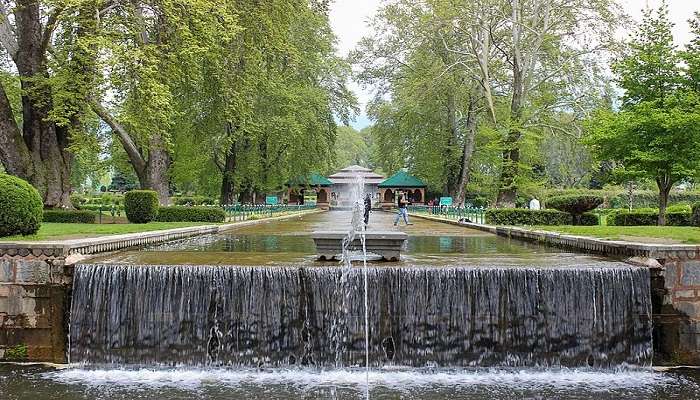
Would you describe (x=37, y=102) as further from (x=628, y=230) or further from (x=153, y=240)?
(x=628, y=230)

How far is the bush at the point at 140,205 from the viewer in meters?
19.2

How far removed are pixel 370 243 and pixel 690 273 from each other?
5.10m

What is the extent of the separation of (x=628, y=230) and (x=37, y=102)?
60.2 feet

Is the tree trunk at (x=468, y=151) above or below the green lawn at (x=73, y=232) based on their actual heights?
above

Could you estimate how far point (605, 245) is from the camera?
38.9 feet

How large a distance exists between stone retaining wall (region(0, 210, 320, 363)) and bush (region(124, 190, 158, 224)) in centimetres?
952

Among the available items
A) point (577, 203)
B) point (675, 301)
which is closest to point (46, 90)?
point (577, 203)

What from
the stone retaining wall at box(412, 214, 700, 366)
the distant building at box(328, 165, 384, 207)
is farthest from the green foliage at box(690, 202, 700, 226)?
the distant building at box(328, 165, 384, 207)

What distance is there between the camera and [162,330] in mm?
9492

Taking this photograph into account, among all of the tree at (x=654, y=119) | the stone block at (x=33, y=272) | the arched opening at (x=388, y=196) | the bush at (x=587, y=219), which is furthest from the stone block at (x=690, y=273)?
the arched opening at (x=388, y=196)

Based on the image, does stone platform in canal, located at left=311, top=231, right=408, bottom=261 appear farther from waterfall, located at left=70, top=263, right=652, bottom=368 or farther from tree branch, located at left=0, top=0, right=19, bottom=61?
tree branch, located at left=0, top=0, right=19, bottom=61

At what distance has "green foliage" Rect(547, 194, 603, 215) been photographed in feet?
63.9

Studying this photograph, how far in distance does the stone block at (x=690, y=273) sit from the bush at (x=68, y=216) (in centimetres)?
1682

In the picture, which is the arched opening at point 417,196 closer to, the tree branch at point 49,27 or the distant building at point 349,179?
the distant building at point 349,179
